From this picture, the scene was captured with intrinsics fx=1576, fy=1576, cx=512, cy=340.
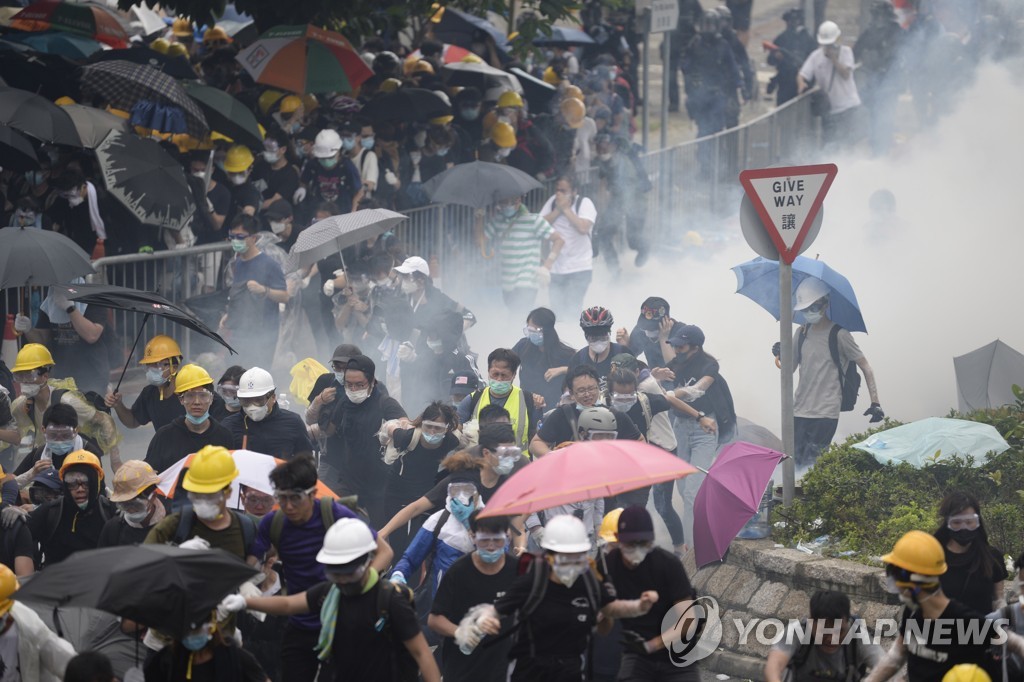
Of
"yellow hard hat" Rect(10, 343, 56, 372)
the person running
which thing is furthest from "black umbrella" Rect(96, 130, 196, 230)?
the person running

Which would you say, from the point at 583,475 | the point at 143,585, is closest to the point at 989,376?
the point at 583,475

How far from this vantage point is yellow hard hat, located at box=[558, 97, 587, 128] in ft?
62.1

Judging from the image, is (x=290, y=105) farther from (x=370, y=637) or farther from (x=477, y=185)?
(x=370, y=637)

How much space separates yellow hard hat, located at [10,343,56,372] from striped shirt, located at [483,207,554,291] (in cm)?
648

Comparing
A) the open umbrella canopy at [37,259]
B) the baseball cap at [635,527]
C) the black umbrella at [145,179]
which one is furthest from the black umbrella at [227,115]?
the baseball cap at [635,527]

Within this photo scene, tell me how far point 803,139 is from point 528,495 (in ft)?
53.7

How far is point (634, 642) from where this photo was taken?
24.1ft

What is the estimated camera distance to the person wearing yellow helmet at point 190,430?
9688mm

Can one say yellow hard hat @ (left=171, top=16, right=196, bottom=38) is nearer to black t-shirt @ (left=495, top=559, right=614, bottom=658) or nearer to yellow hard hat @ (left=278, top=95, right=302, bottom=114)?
yellow hard hat @ (left=278, top=95, right=302, bottom=114)

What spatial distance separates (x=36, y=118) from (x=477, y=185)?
4.46m

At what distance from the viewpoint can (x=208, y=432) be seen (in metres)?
9.75

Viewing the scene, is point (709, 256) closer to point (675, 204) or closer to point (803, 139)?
point (675, 204)

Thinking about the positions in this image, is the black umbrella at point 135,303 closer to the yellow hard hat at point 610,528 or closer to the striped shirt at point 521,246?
the yellow hard hat at point 610,528

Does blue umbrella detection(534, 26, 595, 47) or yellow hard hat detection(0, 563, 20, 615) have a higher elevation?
blue umbrella detection(534, 26, 595, 47)
